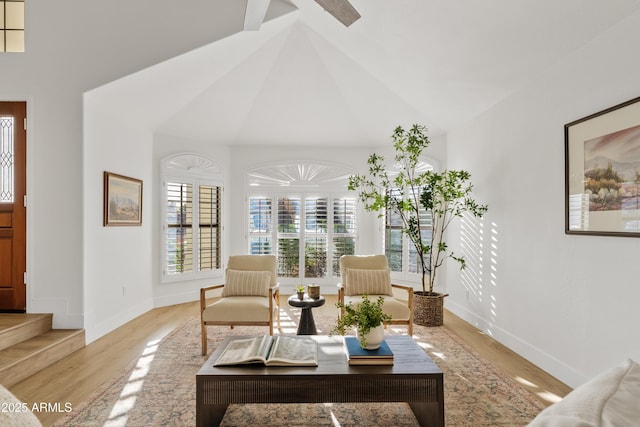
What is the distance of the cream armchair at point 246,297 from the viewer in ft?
12.7

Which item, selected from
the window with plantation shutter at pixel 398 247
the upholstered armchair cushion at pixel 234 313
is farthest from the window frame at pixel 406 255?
the upholstered armchair cushion at pixel 234 313

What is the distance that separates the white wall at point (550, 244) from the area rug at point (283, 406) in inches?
23.6

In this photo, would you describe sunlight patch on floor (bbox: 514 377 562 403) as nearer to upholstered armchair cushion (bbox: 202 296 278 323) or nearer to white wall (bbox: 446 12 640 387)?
white wall (bbox: 446 12 640 387)

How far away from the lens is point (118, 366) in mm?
3555

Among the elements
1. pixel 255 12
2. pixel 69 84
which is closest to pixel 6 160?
pixel 69 84

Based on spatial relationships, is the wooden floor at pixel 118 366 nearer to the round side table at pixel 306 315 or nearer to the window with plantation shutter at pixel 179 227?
the window with plantation shutter at pixel 179 227

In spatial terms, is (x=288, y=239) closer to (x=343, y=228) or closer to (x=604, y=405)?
(x=343, y=228)

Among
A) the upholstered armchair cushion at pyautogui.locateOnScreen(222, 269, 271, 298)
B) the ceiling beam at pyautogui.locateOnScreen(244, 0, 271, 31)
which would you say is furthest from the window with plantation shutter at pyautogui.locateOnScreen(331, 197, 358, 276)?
the ceiling beam at pyautogui.locateOnScreen(244, 0, 271, 31)

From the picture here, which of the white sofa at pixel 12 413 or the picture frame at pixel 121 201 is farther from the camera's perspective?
the picture frame at pixel 121 201

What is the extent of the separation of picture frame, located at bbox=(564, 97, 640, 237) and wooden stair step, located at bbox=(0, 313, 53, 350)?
5.03 meters

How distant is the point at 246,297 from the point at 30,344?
203cm

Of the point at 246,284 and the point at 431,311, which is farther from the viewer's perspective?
the point at 431,311

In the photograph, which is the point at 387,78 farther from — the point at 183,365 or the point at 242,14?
the point at 183,365

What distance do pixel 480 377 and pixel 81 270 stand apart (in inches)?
161
